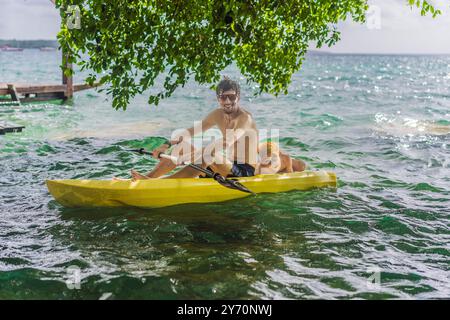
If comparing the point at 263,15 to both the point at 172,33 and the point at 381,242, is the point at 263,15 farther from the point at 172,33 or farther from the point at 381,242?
the point at 381,242

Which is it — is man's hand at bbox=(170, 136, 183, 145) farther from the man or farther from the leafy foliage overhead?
the leafy foliage overhead

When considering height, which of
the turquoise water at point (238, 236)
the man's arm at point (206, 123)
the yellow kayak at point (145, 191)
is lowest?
the turquoise water at point (238, 236)

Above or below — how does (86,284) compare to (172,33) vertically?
below

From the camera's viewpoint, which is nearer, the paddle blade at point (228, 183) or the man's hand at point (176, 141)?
the paddle blade at point (228, 183)

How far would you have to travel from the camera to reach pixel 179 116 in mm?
23875

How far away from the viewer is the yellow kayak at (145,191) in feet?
26.7

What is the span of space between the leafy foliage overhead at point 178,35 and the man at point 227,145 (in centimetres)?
70

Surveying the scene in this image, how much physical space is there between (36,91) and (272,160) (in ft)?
51.6

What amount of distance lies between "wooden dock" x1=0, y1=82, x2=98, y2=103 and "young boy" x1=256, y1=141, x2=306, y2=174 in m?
14.5

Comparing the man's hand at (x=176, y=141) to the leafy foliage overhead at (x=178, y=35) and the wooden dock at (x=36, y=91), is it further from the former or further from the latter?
the wooden dock at (x=36, y=91)

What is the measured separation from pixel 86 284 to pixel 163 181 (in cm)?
286

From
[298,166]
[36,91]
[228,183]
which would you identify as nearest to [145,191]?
[228,183]

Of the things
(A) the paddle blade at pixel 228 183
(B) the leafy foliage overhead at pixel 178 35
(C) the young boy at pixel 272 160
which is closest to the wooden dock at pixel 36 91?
(B) the leafy foliage overhead at pixel 178 35
